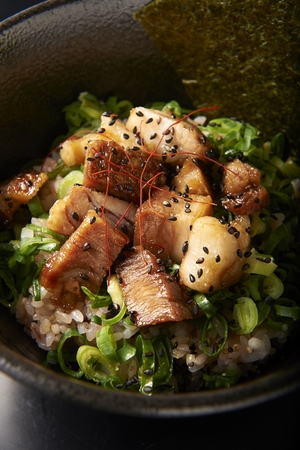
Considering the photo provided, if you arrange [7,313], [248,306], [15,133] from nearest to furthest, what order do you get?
[248,306] → [7,313] → [15,133]

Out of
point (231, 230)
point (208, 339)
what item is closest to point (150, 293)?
point (208, 339)

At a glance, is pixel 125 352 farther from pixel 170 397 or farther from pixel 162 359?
pixel 170 397

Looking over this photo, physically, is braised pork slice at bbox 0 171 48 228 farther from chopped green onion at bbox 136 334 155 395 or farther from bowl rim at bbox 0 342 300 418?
bowl rim at bbox 0 342 300 418

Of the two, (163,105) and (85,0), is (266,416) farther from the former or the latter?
(85,0)

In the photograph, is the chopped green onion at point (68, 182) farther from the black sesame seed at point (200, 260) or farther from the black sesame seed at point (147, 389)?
the black sesame seed at point (147, 389)

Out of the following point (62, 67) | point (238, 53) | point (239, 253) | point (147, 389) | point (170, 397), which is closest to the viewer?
point (170, 397)

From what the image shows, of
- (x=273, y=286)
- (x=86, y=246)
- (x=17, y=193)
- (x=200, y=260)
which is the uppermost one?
(x=17, y=193)

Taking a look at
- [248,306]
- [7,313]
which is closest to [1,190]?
[7,313]
